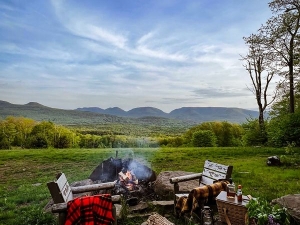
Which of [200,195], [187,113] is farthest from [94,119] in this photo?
[187,113]

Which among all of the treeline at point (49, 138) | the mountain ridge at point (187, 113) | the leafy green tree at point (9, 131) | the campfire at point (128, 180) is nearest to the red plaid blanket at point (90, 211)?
the campfire at point (128, 180)

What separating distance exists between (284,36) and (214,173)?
16.9 m

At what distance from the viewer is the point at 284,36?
1820 cm

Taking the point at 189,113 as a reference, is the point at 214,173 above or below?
below

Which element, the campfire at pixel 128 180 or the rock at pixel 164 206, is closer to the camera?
the rock at pixel 164 206

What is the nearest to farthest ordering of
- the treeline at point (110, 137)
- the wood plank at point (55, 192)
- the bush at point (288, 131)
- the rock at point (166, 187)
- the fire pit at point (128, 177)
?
the wood plank at point (55, 192), the rock at point (166, 187), the fire pit at point (128, 177), the bush at point (288, 131), the treeline at point (110, 137)

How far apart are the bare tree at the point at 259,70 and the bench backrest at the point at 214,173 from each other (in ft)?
53.9

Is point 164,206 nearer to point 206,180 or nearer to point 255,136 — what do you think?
point 206,180

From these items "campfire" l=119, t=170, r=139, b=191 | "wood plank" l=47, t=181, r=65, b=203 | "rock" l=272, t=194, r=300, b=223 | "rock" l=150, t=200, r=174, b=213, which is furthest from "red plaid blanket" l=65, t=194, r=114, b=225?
"rock" l=272, t=194, r=300, b=223

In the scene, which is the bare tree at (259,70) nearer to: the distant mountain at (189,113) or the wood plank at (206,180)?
the wood plank at (206,180)

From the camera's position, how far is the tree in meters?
17.2

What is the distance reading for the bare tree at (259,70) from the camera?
20688 millimetres

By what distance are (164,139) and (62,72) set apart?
15785mm

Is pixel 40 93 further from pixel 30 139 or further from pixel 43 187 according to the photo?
pixel 43 187
